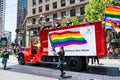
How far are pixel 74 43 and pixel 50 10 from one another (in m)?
39.4

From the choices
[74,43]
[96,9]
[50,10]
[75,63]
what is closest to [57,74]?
[75,63]

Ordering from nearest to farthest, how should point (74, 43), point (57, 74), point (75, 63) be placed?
point (57, 74) < point (74, 43) < point (75, 63)

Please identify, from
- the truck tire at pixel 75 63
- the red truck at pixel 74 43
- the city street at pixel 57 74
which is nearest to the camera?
the city street at pixel 57 74

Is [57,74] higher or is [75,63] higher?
[75,63]

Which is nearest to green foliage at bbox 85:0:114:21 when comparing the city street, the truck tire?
the city street

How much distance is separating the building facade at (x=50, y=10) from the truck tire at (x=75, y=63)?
2742 centimetres

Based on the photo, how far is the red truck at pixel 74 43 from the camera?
13508mm

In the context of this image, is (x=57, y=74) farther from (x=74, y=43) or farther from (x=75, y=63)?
(x=74, y=43)

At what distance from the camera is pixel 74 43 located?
14.5 metres

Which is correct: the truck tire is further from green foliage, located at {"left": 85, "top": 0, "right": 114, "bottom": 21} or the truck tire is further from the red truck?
green foliage, located at {"left": 85, "top": 0, "right": 114, "bottom": 21}

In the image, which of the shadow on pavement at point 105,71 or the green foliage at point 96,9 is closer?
the shadow on pavement at point 105,71

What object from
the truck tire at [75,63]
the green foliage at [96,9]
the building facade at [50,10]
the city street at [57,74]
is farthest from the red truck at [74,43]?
the building facade at [50,10]

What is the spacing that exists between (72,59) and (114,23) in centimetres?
389

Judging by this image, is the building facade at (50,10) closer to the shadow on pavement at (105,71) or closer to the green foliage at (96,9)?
the green foliage at (96,9)
